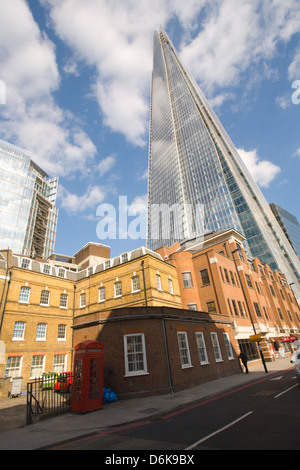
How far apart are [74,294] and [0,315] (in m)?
9.61

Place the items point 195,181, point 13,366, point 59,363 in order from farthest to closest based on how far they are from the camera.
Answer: point 195,181
point 59,363
point 13,366

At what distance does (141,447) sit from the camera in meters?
5.59

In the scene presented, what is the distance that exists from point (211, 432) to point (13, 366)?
23.4m

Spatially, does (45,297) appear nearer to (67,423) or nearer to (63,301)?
(63,301)

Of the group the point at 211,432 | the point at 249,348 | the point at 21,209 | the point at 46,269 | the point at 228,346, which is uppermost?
the point at 21,209

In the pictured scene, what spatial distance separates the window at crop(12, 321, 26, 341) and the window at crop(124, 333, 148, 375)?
51.7ft

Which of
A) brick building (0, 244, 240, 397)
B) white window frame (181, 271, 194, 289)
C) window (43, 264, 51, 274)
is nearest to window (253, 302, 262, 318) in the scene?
brick building (0, 244, 240, 397)

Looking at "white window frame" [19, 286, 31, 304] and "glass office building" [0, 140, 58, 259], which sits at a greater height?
"glass office building" [0, 140, 58, 259]

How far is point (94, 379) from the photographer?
11141mm

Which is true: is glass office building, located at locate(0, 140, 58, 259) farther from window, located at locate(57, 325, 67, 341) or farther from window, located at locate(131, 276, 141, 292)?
window, located at locate(131, 276, 141, 292)

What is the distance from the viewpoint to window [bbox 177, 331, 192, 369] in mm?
16459

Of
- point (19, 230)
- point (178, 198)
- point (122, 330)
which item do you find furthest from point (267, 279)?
point (178, 198)

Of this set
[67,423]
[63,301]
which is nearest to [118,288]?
[63,301]
